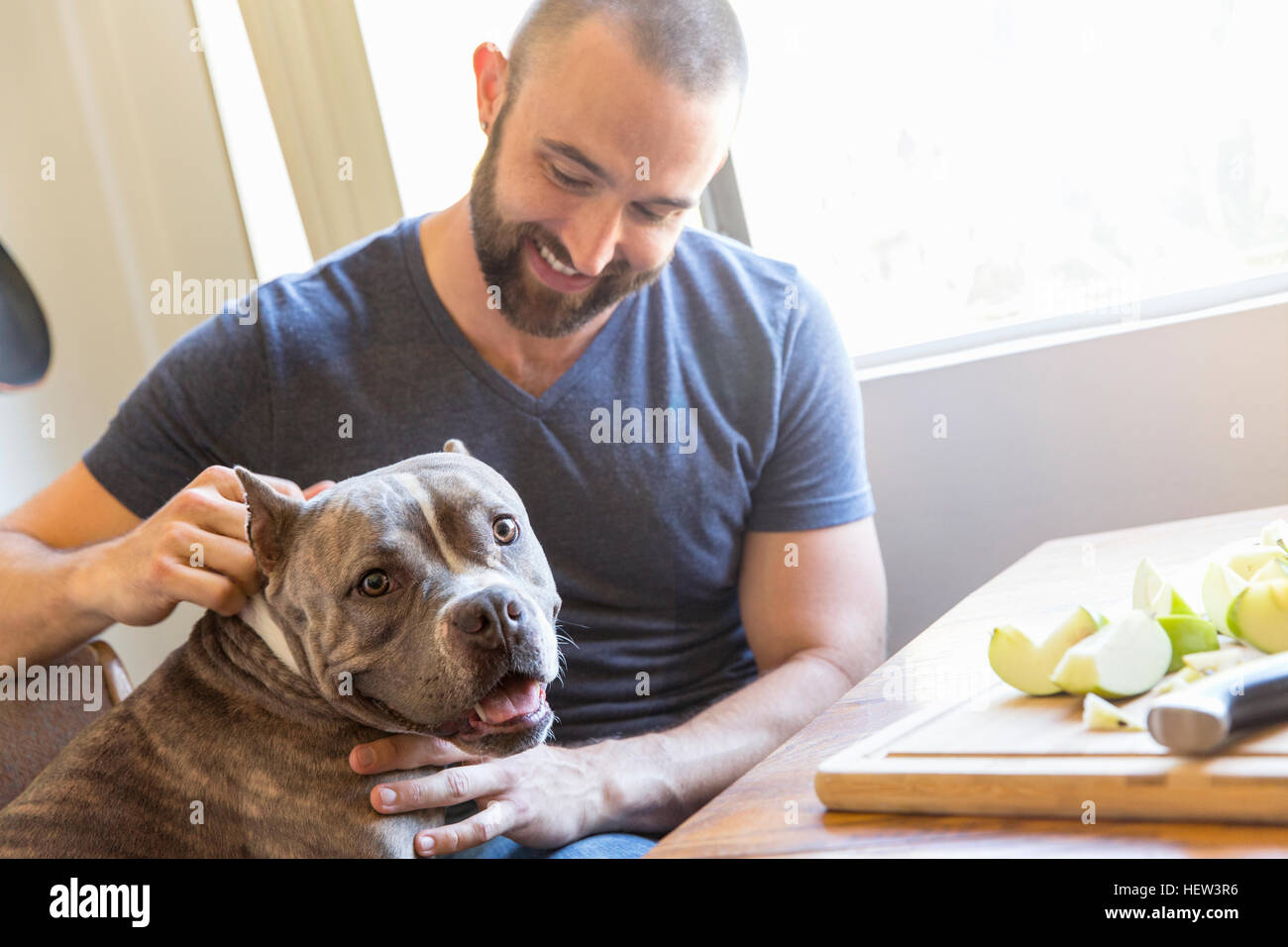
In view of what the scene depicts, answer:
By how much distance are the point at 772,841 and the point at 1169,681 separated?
1.12 ft

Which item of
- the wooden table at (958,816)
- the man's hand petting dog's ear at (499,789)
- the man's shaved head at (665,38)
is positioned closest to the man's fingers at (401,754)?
the man's hand petting dog's ear at (499,789)

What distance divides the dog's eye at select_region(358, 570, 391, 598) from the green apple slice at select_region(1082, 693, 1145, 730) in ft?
1.79

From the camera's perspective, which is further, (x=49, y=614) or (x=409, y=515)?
(x=49, y=614)

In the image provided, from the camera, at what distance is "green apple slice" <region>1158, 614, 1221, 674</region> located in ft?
2.80

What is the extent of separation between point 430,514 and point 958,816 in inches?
18.9

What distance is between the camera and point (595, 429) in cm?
123

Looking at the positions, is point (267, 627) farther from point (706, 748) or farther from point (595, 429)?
point (706, 748)

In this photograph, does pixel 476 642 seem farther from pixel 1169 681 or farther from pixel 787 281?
pixel 787 281

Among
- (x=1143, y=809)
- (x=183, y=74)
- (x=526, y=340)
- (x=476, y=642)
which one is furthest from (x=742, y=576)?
(x=183, y=74)

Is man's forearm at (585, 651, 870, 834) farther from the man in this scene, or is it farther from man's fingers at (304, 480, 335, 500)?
man's fingers at (304, 480, 335, 500)

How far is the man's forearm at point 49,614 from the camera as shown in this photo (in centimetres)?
112

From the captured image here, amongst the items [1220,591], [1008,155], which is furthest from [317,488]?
[1008,155]
